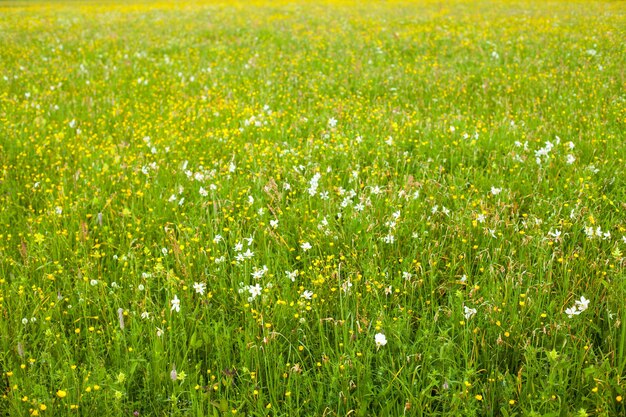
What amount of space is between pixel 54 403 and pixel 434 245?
7.73 ft

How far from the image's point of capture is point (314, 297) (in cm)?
294

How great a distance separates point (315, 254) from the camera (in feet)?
11.7

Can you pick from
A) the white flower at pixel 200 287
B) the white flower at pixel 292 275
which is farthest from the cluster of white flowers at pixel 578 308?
the white flower at pixel 200 287

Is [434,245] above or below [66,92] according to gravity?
below

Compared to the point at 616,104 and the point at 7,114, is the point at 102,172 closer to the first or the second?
the point at 7,114

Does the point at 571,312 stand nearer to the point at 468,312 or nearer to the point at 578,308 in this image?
the point at 578,308

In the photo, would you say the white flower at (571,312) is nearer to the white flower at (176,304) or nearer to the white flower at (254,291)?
the white flower at (254,291)

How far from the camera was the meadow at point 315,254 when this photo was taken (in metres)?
2.49

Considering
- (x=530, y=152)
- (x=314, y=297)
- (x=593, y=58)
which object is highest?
(x=593, y=58)

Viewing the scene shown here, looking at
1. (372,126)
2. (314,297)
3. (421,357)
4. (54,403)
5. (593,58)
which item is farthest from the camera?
(593,58)

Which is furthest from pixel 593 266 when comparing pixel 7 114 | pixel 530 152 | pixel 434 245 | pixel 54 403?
pixel 7 114

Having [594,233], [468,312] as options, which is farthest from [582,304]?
[594,233]

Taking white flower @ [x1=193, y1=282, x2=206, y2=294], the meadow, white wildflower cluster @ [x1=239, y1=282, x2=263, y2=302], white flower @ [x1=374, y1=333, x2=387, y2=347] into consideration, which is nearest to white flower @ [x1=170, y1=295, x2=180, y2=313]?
the meadow

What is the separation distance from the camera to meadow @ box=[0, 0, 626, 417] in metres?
2.49
